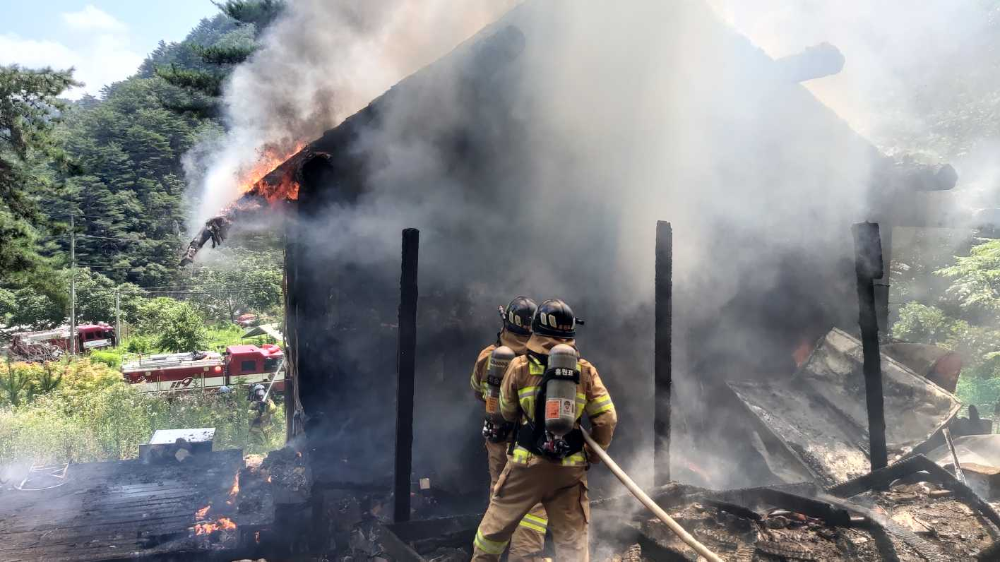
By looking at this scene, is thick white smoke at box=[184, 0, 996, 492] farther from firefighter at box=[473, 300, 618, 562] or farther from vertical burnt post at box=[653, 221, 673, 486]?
firefighter at box=[473, 300, 618, 562]

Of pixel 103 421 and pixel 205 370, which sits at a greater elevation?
pixel 205 370

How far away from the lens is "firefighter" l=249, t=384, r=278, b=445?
11.8 m

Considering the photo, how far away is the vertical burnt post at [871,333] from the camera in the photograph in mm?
6926

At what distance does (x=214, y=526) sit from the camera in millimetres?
6484

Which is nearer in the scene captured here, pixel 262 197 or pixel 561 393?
pixel 561 393

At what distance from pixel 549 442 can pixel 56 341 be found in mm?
31537

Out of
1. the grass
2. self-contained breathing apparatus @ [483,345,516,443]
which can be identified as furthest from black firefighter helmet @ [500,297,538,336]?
the grass

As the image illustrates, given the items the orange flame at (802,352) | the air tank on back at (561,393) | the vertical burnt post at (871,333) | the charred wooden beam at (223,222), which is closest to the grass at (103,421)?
the charred wooden beam at (223,222)

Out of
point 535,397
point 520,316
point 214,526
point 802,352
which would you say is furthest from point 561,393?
point 802,352

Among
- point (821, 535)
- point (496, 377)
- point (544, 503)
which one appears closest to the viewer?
point (544, 503)

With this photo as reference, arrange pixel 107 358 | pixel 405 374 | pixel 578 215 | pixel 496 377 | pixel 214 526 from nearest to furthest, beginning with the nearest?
pixel 496 377 < pixel 405 374 < pixel 214 526 < pixel 578 215 < pixel 107 358

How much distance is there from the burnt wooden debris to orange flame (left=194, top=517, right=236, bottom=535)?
0.19 ft

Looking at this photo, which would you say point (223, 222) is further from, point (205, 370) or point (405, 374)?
point (205, 370)

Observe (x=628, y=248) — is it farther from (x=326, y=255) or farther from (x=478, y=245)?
(x=326, y=255)
